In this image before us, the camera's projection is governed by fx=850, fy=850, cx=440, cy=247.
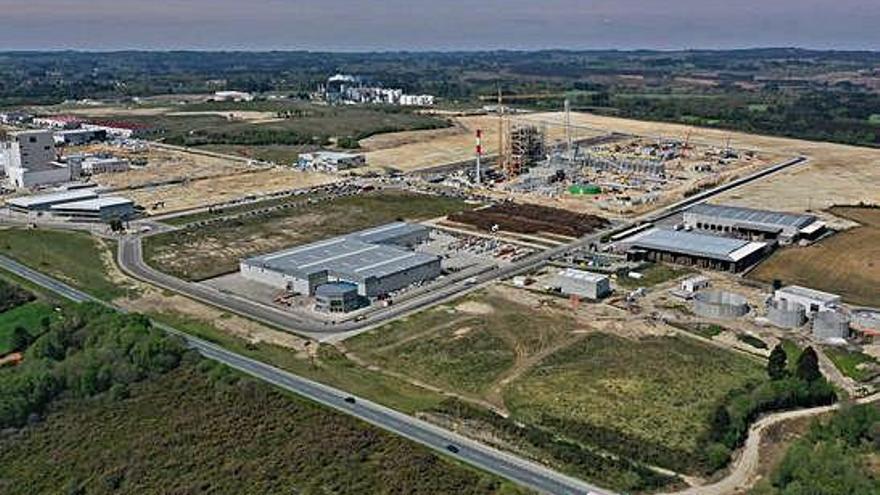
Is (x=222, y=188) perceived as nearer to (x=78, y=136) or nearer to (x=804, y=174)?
(x=78, y=136)

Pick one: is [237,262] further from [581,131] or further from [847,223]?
[581,131]

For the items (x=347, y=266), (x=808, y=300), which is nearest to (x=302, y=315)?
(x=347, y=266)

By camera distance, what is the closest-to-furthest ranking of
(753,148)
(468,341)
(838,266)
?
(468,341), (838,266), (753,148)

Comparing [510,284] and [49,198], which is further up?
[49,198]

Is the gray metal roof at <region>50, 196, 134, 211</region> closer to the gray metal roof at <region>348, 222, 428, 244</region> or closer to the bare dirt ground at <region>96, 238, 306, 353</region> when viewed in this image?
the bare dirt ground at <region>96, 238, 306, 353</region>

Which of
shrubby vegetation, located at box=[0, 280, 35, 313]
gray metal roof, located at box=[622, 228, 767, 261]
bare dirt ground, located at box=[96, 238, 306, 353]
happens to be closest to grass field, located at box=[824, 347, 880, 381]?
gray metal roof, located at box=[622, 228, 767, 261]
